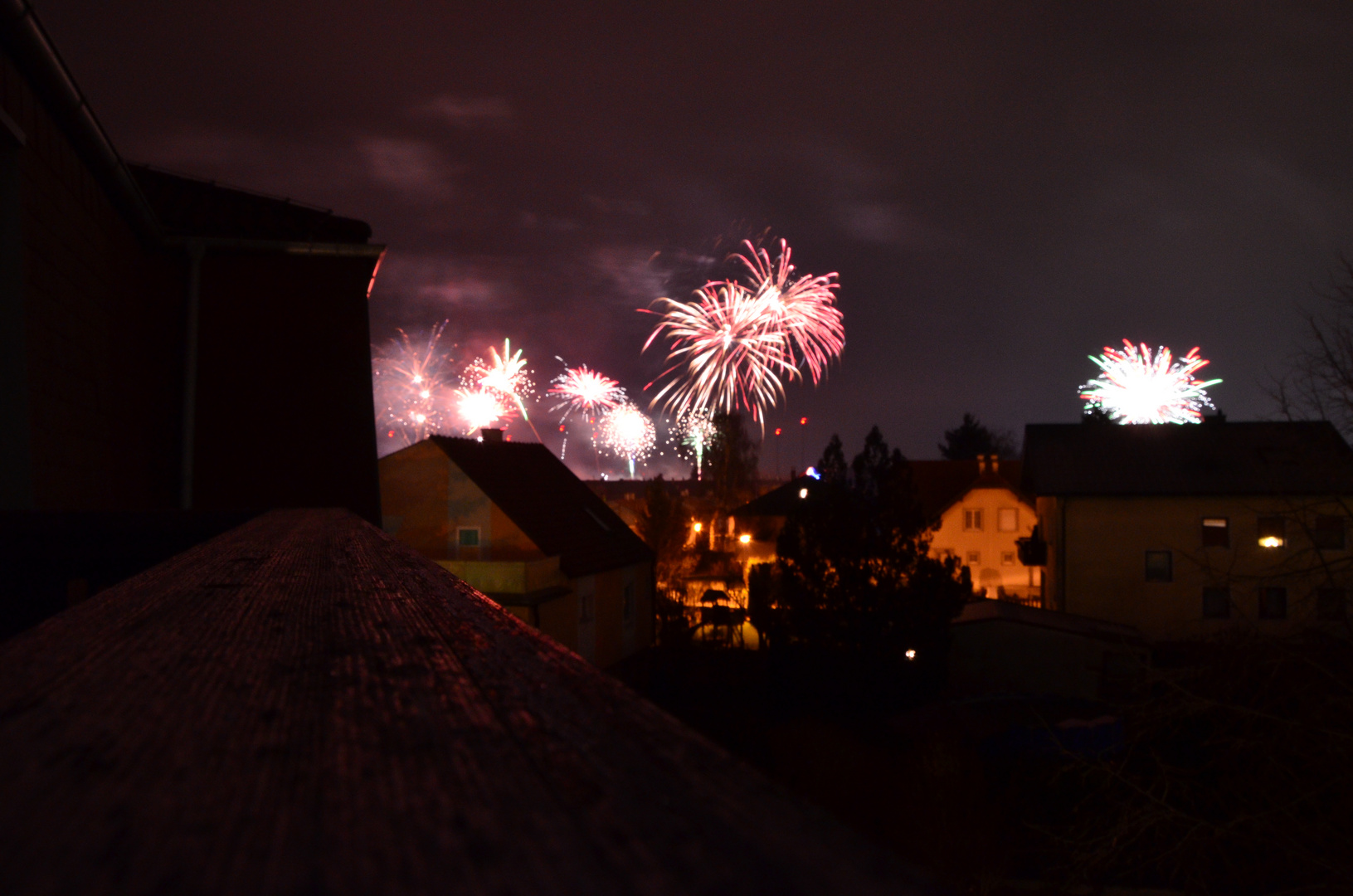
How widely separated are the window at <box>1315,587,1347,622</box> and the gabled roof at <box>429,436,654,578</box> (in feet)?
46.4

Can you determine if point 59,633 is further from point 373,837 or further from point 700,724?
point 700,724

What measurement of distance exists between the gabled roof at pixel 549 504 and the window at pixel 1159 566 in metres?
20.7

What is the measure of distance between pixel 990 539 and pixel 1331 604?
102 ft

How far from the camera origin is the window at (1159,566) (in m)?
31.8

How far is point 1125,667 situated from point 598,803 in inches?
1070

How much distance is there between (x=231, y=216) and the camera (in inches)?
427

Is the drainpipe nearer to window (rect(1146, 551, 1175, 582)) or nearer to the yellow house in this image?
window (rect(1146, 551, 1175, 582))

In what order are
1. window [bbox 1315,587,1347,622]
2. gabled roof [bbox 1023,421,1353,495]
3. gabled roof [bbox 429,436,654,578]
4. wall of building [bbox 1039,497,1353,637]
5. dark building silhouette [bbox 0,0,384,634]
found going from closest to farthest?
dark building silhouette [bbox 0,0,384,634], window [bbox 1315,587,1347,622], gabled roof [bbox 429,436,654,578], wall of building [bbox 1039,497,1353,637], gabled roof [bbox 1023,421,1353,495]

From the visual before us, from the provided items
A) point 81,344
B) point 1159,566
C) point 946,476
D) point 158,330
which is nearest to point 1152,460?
point 1159,566

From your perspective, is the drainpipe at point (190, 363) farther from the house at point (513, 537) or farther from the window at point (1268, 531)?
the window at point (1268, 531)

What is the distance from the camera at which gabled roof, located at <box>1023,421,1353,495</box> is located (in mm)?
31953

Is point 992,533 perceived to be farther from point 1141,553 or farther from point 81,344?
point 81,344

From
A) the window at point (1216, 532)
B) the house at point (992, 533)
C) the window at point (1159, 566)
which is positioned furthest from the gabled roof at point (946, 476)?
the window at point (1216, 532)

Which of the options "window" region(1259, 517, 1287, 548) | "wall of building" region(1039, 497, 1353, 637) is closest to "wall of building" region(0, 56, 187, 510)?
"wall of building" region(1039, 497, 1353, 637)
